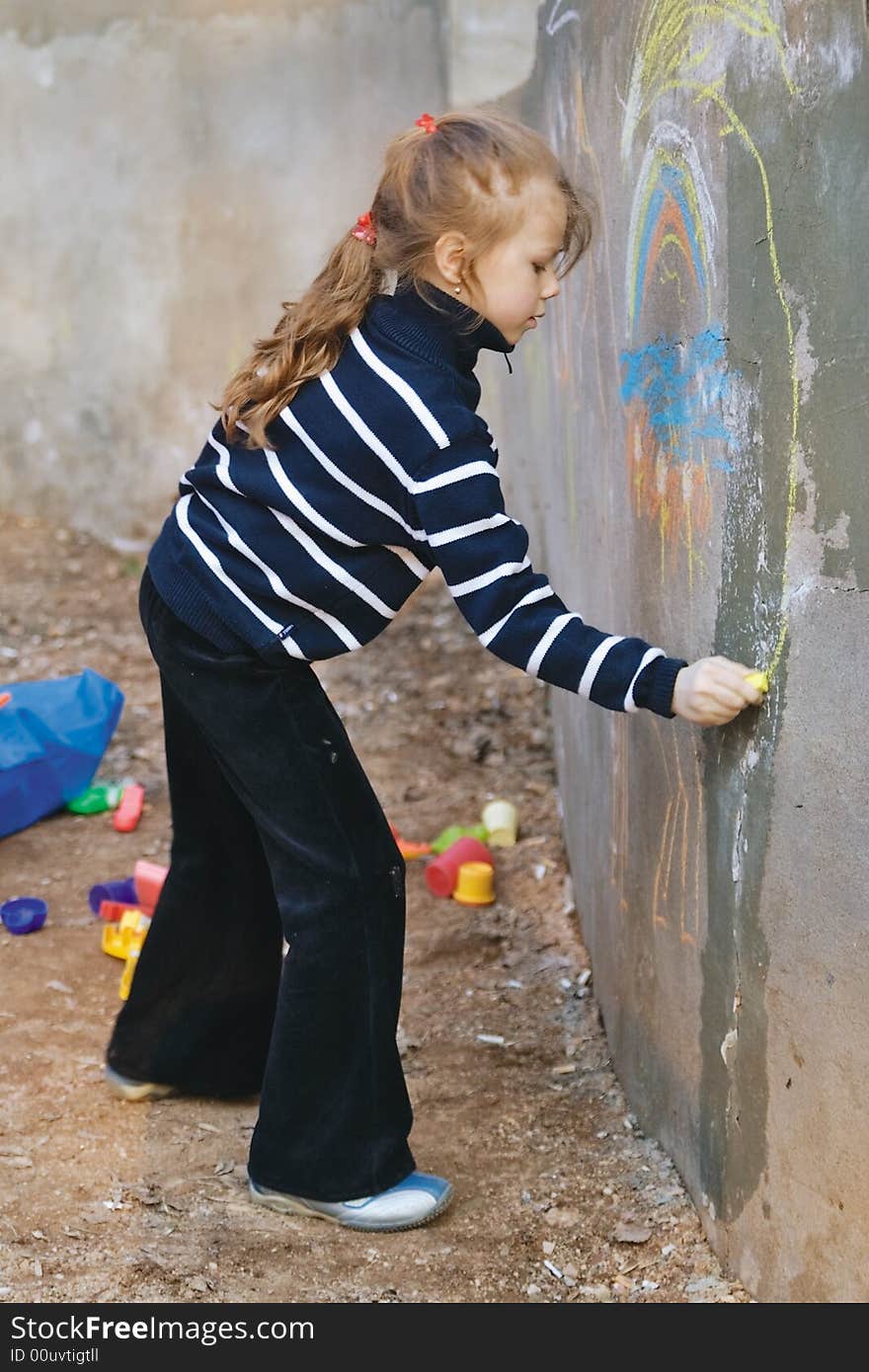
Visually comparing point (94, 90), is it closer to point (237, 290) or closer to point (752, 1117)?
point (237, 290)

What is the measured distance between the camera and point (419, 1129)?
2879 millimetres

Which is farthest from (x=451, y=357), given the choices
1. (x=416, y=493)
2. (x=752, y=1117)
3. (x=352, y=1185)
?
(x=352, y=1185)

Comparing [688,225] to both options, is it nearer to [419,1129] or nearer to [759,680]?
[759,680]

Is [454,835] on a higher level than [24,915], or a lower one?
lower

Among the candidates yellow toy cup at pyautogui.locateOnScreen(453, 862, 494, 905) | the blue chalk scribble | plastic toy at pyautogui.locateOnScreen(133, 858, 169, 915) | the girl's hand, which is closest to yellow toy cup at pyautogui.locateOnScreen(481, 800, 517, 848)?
yellow toy cup at pyautogui.locateOnScreen(453, 862, 494, 905)

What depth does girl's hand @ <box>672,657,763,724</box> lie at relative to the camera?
6.49ft

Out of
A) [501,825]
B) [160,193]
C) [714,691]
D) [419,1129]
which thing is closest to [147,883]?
[501,825]

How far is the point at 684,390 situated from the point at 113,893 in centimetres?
226

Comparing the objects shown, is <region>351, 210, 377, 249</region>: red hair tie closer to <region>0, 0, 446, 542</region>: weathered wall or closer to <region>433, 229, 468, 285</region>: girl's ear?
<region>433, 229, 468, 285</region>: girl's ear

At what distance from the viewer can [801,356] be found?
1792 mm

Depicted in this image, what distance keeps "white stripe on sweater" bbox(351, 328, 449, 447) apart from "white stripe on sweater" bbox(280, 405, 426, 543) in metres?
0.15

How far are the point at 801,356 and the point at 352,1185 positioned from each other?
61.0 inches

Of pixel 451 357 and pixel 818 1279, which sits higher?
pixel 451 357

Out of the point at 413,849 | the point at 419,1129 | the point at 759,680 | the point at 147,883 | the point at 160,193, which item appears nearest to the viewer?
the point at 759,680
